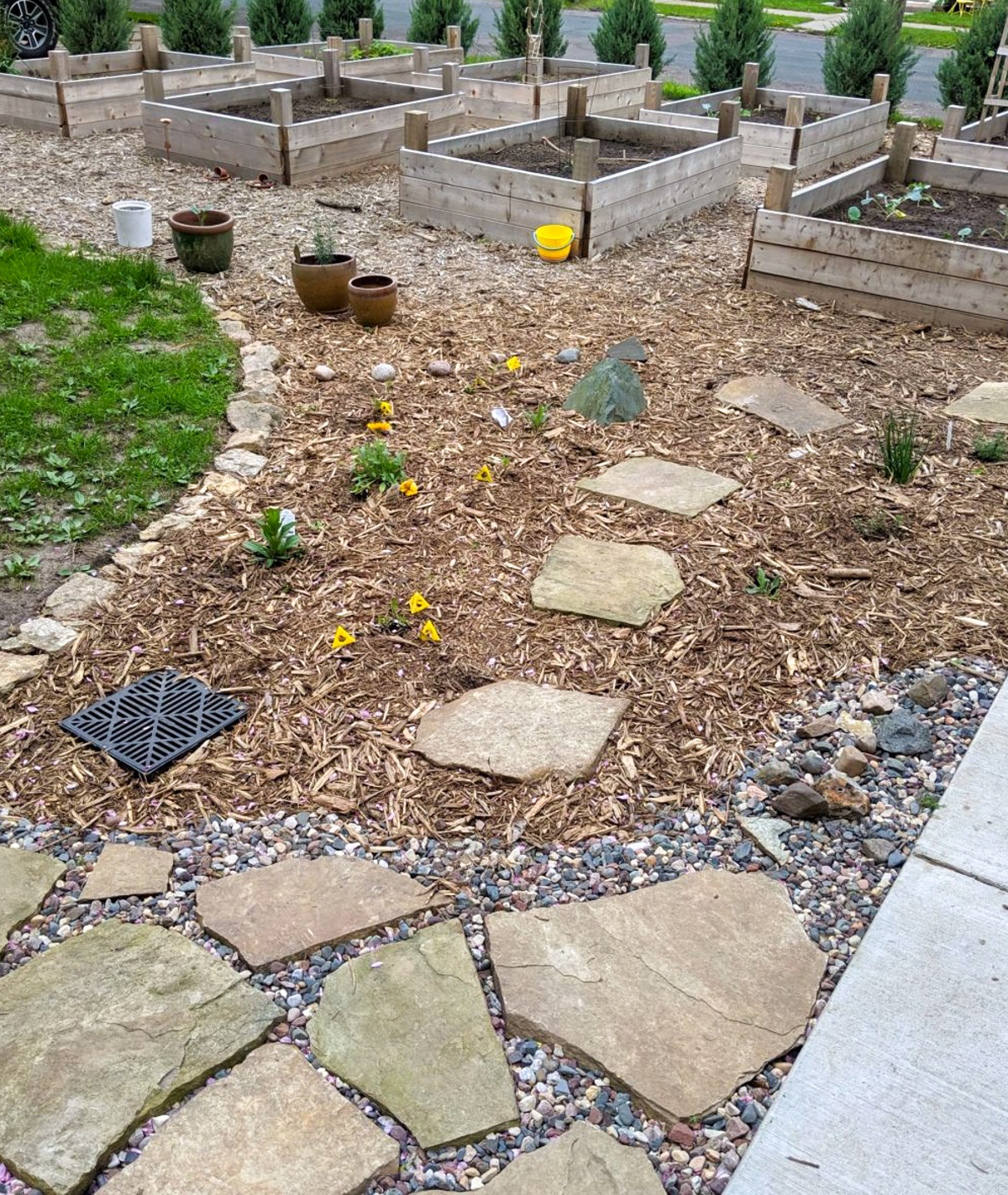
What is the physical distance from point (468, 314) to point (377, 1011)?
456 centimetres

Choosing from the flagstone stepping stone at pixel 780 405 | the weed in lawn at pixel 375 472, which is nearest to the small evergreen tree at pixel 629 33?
the flagstone stepping stone at pixel 780 405

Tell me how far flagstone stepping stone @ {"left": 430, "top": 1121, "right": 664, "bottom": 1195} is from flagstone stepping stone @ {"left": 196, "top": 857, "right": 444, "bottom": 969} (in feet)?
1.94

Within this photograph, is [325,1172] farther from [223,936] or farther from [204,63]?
[204,63]

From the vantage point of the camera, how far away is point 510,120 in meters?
10.2

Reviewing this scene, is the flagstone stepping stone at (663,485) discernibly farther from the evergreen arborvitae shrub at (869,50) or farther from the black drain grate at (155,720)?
the evergreen arborvitae shrub at (869,50)

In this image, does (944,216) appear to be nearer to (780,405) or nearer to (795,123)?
(795,123)

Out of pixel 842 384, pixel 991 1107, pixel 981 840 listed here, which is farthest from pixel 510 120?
pixel 991 1107

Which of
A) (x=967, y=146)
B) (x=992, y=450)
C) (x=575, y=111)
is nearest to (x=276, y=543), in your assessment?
(x=992, y=450)

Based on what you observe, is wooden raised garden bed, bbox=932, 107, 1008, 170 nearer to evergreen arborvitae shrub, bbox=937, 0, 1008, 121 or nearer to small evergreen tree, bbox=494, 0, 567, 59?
evergreen arborvitae shrub, bbox=937, 0, 1008, 121

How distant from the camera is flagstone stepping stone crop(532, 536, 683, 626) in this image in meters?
3.45

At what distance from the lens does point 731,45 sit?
39.2 feet

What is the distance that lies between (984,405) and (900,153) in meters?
3.79

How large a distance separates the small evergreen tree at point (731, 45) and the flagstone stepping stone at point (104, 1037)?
12125 mm

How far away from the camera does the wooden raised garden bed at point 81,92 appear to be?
9.66 meters
